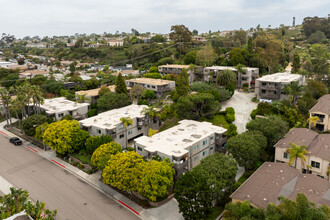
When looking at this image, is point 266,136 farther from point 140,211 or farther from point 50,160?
point 50,160

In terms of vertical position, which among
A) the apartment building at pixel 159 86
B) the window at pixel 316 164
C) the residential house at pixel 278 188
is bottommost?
the window at pixel 316 164

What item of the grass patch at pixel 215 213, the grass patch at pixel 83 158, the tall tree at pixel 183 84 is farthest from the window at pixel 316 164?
the grass patch at pixel 83 158

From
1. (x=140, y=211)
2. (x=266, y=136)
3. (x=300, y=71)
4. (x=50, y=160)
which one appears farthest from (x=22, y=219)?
(x=300, y=71)

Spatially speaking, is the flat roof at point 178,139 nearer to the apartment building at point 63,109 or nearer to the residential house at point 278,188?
the residential house at point 278,188

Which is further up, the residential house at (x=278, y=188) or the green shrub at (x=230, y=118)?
the green shrub at (x=230, y=118)

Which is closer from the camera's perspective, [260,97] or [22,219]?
[22,219]

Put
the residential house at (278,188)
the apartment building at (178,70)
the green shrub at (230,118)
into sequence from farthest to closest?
the apartment building at (178,70) < the green shrub at (230,118) < the residential house at (278,188)

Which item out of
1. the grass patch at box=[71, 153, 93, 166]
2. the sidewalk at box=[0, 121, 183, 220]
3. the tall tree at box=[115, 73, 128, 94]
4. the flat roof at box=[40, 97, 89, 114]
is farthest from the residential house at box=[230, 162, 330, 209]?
the flat roof at box=[40, 97, 89, 114]
